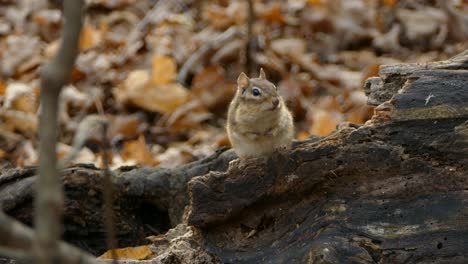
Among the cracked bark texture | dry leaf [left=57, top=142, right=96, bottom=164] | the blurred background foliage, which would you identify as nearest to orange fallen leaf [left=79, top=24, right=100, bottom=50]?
the blurred background foliage

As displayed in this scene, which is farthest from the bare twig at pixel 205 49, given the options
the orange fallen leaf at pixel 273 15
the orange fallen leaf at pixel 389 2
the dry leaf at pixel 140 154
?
the orange fallen leaf at pixel 389 2

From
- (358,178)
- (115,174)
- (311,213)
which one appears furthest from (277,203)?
(115,174)

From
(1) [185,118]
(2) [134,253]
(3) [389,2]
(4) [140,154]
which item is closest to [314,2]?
(3) [389,2]

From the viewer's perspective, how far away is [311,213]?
11.5ft

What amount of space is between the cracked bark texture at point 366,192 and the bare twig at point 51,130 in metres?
1.87

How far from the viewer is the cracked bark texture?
3.29 metres

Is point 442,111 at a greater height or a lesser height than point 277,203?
greater

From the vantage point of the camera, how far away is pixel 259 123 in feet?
13.4

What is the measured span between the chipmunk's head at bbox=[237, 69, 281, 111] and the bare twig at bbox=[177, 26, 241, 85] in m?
3.25

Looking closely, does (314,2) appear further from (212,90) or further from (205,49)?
(212,90)

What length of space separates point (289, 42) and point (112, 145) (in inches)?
103

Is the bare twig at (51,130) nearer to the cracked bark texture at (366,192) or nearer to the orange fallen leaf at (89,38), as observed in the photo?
the cracked bark texture at (366,192)

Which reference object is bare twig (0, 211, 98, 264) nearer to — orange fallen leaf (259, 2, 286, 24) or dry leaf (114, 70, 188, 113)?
dry leaf (114, 70, 188, 113)

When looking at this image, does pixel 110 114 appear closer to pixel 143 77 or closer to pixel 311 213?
pixel 143 77
